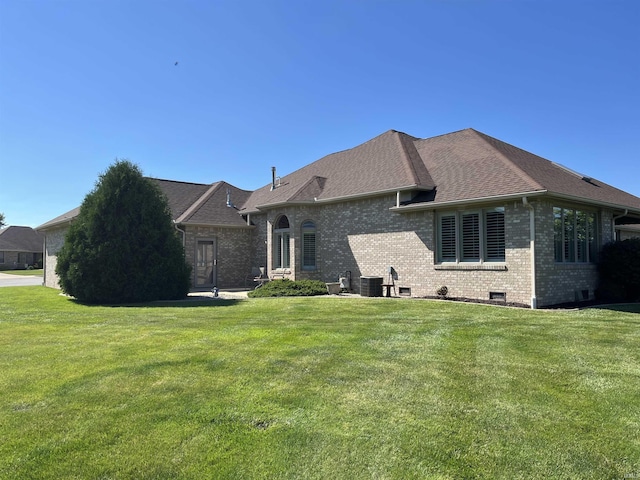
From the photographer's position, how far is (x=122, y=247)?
15.1 meters

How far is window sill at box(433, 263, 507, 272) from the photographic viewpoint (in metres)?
12.8

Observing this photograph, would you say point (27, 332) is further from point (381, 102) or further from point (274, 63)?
point (381, 102)

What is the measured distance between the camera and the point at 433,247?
14.4m

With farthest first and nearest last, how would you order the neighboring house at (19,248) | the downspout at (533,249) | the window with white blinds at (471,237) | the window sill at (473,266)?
1. the neighboring house at (19,248)
2. the window with white blinds at (471,237)
3. the window sill at (473,266)
4. the downspout at (533,249)

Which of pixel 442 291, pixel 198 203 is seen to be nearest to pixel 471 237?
pixel 442 291

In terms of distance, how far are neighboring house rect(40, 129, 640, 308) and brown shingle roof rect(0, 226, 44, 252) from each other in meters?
47.9

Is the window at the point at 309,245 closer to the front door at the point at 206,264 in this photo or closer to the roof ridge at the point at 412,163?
the roof ridge at the point at 412,163

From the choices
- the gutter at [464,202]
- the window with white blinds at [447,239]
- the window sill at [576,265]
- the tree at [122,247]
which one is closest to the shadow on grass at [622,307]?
the window sill at [576,265]

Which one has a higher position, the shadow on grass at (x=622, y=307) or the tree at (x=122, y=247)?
the tree at (x=122, y=247)

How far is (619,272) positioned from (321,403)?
13665 millimetres

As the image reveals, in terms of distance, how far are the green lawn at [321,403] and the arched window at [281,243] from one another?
32.8 ft

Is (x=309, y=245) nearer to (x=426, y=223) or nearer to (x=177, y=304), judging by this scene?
(x=426, y=223)

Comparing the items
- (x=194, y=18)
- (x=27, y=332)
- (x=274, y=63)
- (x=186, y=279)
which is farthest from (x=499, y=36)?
(x=27, y=332)

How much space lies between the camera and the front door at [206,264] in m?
20.7
